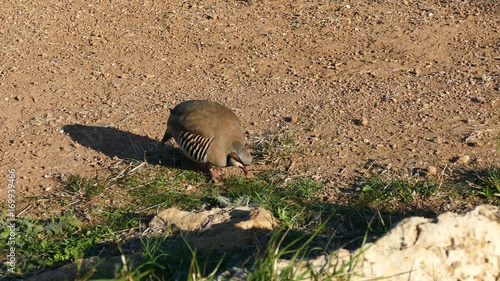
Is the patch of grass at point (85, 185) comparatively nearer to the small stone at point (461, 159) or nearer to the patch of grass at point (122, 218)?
the patch of grass at point (122, 218)

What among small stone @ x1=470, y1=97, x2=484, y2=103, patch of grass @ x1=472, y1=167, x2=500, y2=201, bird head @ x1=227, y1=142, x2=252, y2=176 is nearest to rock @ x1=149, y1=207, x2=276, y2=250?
bird head @ x1=227, y1=142, x2=252, y2=176

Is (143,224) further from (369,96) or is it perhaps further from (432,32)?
(432,32)

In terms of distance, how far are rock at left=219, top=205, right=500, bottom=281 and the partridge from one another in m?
2.32

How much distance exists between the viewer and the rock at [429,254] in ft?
12.0

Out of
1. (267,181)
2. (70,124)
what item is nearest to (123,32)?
(70,124)

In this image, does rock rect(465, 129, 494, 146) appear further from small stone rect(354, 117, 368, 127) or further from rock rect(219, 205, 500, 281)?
rock rect(219, 205, 500, 281)

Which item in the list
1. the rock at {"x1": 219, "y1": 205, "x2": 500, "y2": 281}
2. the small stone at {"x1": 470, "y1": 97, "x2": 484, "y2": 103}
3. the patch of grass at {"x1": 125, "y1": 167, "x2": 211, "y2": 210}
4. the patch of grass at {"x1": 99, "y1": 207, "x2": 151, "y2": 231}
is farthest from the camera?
the small stone at {"x1": 470, "y1": 97, "x2": 484, "y2": 103}

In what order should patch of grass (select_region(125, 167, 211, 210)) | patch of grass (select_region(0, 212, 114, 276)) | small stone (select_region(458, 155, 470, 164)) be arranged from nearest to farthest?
patch of grass (select_region(0, 212, 114, 276)) < patch of grass (select_region(125, 167, 211, 210)) < small stone (select_region(458, 155, 470, 164))

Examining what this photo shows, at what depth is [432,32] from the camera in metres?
8.05

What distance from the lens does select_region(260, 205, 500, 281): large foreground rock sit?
3670 millimetres

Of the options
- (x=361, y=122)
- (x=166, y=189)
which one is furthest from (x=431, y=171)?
(x=166, y=189)

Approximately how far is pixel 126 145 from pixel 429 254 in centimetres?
360

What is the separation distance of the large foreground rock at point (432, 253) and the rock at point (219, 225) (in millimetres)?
1114

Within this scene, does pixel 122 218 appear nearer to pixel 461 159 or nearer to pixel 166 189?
pixel 166 189
